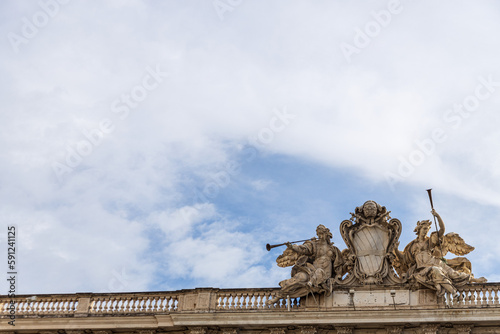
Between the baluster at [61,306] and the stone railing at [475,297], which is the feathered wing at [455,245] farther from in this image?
the baluster at [61,306]

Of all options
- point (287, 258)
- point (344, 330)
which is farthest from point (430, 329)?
point (287, 258)

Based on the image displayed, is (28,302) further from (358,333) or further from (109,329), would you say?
(358,333)

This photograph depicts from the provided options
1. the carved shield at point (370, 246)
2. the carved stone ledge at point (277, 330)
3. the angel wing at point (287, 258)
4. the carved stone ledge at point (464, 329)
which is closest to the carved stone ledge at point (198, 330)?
the carved stone ledge at point (277, 330)

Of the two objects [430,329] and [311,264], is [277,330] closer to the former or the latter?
[311,264]

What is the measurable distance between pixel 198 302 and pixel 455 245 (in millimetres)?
8931

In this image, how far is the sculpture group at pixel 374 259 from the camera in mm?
30938

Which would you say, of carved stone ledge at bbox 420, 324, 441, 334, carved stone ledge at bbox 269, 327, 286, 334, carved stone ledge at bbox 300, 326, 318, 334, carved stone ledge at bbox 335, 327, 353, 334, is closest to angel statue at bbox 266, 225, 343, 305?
carved stone ledge at bbox 269, 327, 286, 334

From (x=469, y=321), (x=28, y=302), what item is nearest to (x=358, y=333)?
(x=469, y=321)

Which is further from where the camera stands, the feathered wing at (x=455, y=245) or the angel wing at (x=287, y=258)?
the angel wing at (x=287, y=258)

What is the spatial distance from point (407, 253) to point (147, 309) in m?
9.11

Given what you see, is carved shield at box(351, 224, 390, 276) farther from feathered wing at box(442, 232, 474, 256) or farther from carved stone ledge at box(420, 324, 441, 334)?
carved stone ledge at box(420, 324, 441, 334)

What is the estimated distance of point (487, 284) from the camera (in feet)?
99.6

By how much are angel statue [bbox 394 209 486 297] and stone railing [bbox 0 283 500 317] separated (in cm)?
49

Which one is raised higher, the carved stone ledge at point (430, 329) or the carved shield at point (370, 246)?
the carved shield at point (370, 246)
